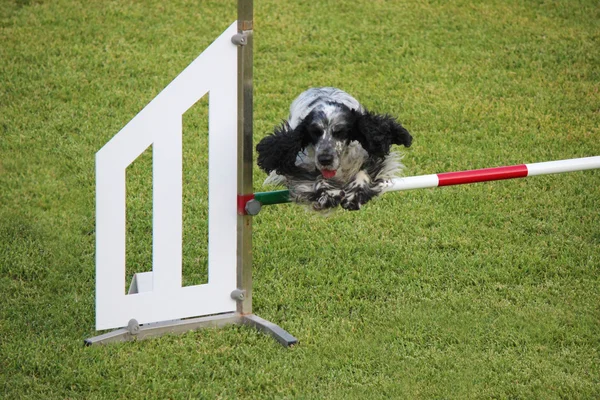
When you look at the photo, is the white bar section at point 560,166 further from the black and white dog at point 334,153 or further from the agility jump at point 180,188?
the black and white dog at point 334,153

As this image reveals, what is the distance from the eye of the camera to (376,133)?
3848 millimetres

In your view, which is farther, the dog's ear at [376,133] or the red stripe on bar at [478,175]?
the red stripe on bar at [478,175]

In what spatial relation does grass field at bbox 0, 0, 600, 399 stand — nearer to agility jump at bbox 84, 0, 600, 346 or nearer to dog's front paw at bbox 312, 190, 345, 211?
agility jump at bbox 84, 0, 600, 346

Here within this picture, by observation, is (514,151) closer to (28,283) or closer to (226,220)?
(226,220)

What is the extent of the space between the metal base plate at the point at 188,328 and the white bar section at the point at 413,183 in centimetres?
84

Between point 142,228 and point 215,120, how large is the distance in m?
1.57

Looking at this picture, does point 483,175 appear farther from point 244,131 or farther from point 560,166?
point 244,131

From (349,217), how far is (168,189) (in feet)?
5.69

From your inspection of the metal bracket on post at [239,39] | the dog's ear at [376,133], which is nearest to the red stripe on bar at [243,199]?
the dog's ear at [376,133]

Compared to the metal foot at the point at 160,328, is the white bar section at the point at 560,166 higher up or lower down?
higher up

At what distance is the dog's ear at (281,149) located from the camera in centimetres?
385

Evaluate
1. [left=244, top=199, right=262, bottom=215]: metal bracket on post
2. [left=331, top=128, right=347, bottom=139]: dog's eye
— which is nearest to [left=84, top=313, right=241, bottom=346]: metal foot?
[left=244, top=199, right=262, bottom=215]: metal bracket on post

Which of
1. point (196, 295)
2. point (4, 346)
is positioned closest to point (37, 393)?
point (4, 346)

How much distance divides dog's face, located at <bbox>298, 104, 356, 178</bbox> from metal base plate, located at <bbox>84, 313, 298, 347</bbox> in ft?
2.73
